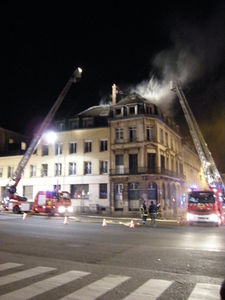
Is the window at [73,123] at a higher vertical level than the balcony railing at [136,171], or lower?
higher

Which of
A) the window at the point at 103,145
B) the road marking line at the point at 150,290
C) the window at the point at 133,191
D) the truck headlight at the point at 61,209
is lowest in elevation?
the road marking line at the point at 150,290

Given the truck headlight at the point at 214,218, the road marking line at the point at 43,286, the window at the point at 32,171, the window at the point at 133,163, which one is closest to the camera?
the road marking line at the point at 43,286

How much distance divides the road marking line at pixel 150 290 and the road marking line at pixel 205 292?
622 millimetres

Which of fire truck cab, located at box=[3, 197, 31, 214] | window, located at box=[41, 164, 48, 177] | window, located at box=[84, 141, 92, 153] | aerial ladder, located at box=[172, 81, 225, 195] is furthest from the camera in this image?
window, located at box=[41, 164, 48, 177]

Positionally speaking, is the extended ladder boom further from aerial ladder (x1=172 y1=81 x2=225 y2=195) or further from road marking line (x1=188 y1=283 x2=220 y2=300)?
road marking line (x1=188 y1=283 x2=220 y2=300)

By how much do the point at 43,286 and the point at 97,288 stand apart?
117 centimetres

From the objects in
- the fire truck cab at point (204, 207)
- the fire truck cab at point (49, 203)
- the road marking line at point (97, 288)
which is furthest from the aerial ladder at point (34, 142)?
the road marking line at point (97, 288)

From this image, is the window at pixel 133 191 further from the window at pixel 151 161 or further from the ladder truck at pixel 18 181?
the ladder truck at pixel 18 181

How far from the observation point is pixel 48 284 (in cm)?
673

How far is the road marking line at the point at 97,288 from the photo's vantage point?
5922 millimetres

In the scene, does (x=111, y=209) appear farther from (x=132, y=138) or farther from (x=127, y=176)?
(x=132, y=138)

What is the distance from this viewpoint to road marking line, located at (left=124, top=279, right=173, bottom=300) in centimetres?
588

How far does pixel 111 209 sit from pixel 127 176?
4.74 meters

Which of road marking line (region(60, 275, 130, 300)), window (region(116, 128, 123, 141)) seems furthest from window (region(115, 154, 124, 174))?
road marking line (region(60, 275, 130, 300))
